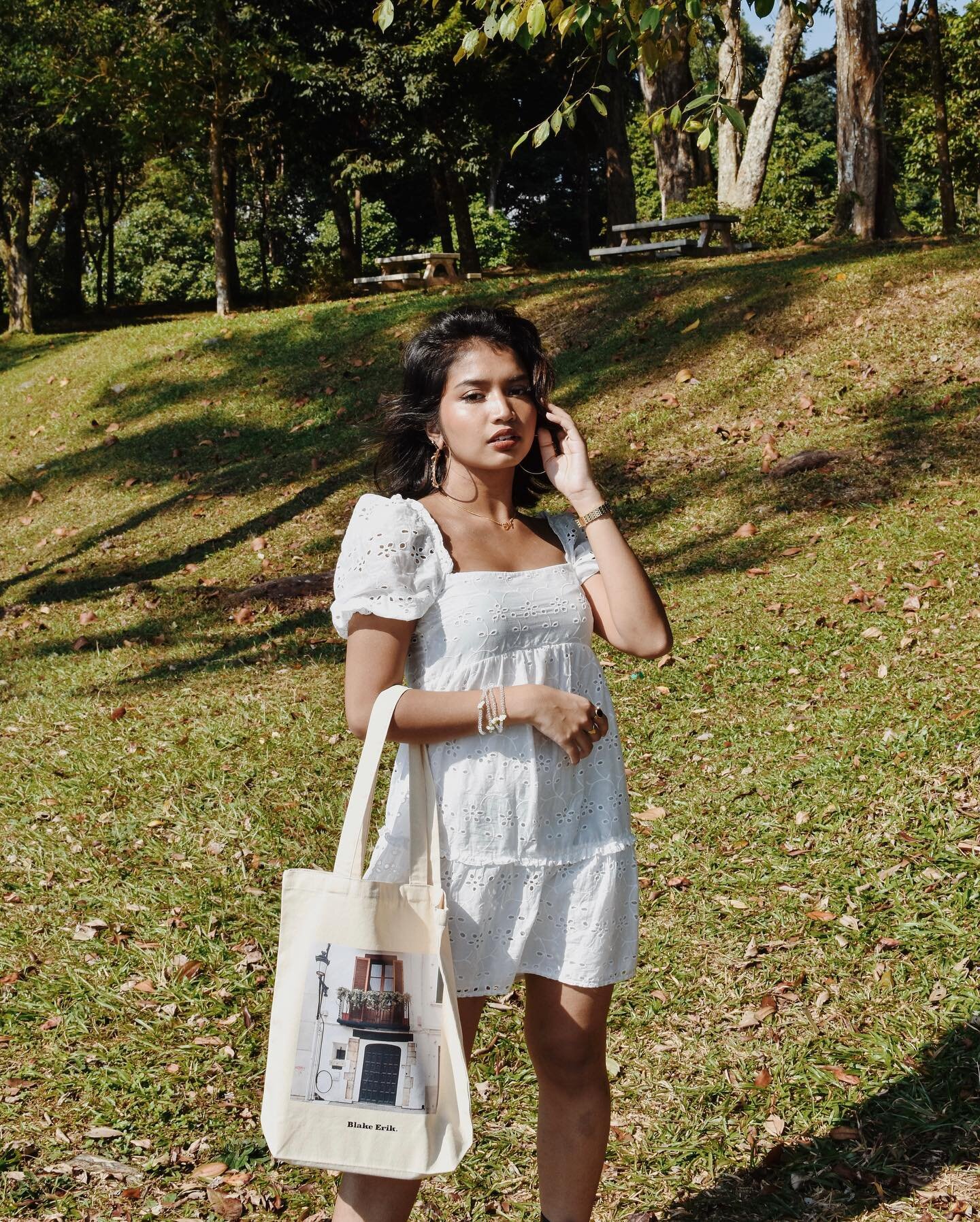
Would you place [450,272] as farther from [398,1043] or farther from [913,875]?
[398,1043]

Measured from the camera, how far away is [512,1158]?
12.5 ft

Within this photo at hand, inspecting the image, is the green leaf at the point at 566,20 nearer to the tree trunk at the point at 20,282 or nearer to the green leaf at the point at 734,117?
the green leaf at the point at 734,117

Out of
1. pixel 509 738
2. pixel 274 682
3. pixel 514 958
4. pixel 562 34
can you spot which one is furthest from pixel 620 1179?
pixel 274 682

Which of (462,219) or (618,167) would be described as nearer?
(618,167)

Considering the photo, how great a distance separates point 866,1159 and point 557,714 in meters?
2.08

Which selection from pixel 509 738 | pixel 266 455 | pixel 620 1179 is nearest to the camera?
pixel 509 738

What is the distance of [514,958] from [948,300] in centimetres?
1162

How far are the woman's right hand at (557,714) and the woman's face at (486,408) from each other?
54cm

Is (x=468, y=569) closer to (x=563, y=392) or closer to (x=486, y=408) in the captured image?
(x=486, y=408)

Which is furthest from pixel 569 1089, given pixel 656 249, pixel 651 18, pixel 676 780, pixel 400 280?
pixel 400 280

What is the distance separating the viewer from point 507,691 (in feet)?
7.87

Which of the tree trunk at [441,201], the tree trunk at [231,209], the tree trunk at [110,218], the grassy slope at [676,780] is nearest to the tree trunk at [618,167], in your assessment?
the tree trunk at [441,201]

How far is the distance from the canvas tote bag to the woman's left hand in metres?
0.78

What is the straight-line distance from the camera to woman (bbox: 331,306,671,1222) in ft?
7.94
